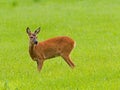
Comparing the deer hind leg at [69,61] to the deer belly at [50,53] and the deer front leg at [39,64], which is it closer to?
the deer belly at [50,53]

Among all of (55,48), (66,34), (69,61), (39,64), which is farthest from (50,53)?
(66,34)

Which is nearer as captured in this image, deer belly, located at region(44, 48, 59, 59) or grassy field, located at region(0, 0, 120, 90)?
grassy field, located at region(0, 0, 120, 90)

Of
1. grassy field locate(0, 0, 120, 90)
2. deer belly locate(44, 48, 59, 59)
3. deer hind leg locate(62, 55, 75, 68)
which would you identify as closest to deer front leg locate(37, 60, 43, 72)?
grassy field locate(0, 0, 120, 90)

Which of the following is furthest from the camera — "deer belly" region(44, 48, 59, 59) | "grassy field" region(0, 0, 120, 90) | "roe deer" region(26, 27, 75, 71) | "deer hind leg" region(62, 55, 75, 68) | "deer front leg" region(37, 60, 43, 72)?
"deer belly" region(44, 48, 59, 59)

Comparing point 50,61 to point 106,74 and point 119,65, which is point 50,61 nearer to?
point 119,65

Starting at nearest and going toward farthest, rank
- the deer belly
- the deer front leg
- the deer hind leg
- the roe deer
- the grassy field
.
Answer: the grassy field → the deer front leg → the deer hind leg → the roe deer → the deer belly

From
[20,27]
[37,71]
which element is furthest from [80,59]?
[20,27]

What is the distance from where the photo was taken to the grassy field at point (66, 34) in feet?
35.9

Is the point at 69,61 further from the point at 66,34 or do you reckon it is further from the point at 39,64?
the point at 66,34

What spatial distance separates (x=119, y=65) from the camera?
13.0 m

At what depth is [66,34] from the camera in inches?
885

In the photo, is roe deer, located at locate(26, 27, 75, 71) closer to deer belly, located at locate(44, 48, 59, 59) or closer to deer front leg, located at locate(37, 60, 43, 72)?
deer belly, located at locate(44, 48, 59, 59)

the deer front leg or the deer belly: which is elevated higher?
the deer front leg

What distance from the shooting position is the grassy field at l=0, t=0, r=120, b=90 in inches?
431
